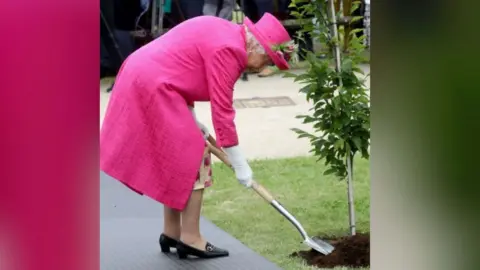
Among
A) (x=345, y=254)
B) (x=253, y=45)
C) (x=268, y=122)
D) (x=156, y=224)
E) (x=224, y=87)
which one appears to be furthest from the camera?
(x=268, y=122)

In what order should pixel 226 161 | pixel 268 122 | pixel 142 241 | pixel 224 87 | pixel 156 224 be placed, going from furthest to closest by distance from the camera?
pixel 268 122 → pixel 156 224 → pixel 142 241 → pixel 226 161 → pixel 224 87

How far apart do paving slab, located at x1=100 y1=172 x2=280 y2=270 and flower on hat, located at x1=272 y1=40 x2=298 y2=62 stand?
1088 mm

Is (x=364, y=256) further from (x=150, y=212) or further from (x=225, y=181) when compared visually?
(x=225, y=181)

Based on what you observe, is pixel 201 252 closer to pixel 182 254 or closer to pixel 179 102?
pixel 182 254

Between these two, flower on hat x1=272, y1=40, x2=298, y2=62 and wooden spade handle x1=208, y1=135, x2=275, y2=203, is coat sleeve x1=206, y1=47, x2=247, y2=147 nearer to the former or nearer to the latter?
flower on hat x1=272, y1=40, x2=298, y2=62

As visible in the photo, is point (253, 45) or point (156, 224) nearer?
point (253, 45)

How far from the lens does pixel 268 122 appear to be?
8.89 metres

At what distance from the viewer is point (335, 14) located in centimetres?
494

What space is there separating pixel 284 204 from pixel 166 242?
1.31 meters

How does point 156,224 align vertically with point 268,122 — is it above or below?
above

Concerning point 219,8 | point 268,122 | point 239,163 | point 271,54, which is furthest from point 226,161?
point 219,8

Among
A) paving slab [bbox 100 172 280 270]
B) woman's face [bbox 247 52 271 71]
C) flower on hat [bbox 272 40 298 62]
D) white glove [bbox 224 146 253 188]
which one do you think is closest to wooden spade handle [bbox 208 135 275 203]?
white glove [bbox 224 146 253 188]

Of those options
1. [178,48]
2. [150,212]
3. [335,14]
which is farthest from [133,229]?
[335,14]
